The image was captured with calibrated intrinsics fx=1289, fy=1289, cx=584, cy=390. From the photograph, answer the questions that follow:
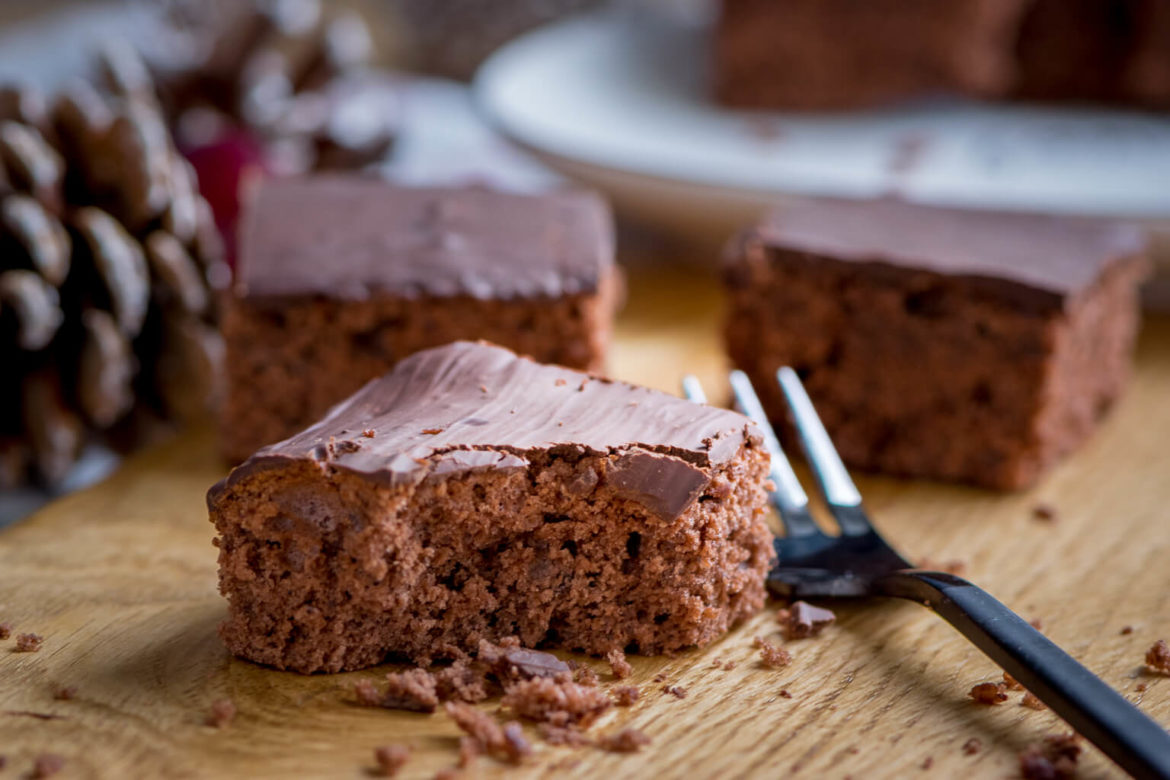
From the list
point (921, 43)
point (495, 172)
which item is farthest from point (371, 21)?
point (921, 43)

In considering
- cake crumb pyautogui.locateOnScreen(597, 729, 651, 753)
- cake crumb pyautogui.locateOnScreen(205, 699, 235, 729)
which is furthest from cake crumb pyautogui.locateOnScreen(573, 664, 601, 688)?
cake crumb pyautogui.locateOnScreen(205, 699, 235, 729)

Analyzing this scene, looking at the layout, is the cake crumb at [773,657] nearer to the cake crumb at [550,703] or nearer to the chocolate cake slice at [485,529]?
the chocolate cake slice at [485,529]

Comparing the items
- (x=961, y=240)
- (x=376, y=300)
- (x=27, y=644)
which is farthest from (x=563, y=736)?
(x=961, y=240)

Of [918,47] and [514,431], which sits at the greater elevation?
[918,47]

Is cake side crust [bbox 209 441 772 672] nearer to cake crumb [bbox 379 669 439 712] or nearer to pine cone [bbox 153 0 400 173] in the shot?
cake crumb [bbox 379 669 439 712]

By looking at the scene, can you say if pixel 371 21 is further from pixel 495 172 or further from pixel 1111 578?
pixel 1111 578

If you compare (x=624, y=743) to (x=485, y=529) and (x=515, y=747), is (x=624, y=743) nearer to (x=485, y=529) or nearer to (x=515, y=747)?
(x=515, y=747)
